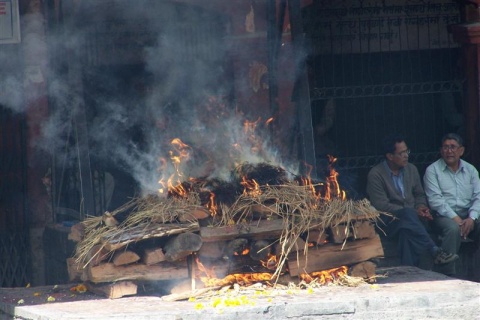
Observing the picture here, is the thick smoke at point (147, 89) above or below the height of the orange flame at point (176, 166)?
above

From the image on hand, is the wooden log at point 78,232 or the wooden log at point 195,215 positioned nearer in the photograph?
the wooden log at point 195,215

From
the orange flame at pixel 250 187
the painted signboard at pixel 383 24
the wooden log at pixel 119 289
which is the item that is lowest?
the wooden log at pixel 119 289

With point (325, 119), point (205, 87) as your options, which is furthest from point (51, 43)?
point (325, 119)

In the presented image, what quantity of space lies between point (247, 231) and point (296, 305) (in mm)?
829

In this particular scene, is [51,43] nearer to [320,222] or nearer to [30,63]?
[30,63]

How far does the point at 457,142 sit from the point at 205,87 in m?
2.62

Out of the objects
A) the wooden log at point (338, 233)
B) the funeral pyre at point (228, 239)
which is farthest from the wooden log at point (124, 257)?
the wooden log at point (338, 233)

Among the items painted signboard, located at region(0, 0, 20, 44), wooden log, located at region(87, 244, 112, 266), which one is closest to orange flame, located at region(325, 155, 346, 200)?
wooden log, located at region(87, 244, 112, 266)

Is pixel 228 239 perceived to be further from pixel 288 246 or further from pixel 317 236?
pixel 317 236

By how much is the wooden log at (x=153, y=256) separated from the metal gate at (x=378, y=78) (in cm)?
321

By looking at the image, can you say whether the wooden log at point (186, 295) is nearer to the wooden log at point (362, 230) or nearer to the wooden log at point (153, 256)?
the wooden log at point (153, 256)

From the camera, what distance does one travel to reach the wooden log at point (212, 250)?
8.31m

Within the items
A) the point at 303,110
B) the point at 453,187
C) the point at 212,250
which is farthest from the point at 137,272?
the point at 453,187

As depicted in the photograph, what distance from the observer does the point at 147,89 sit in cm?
1085
